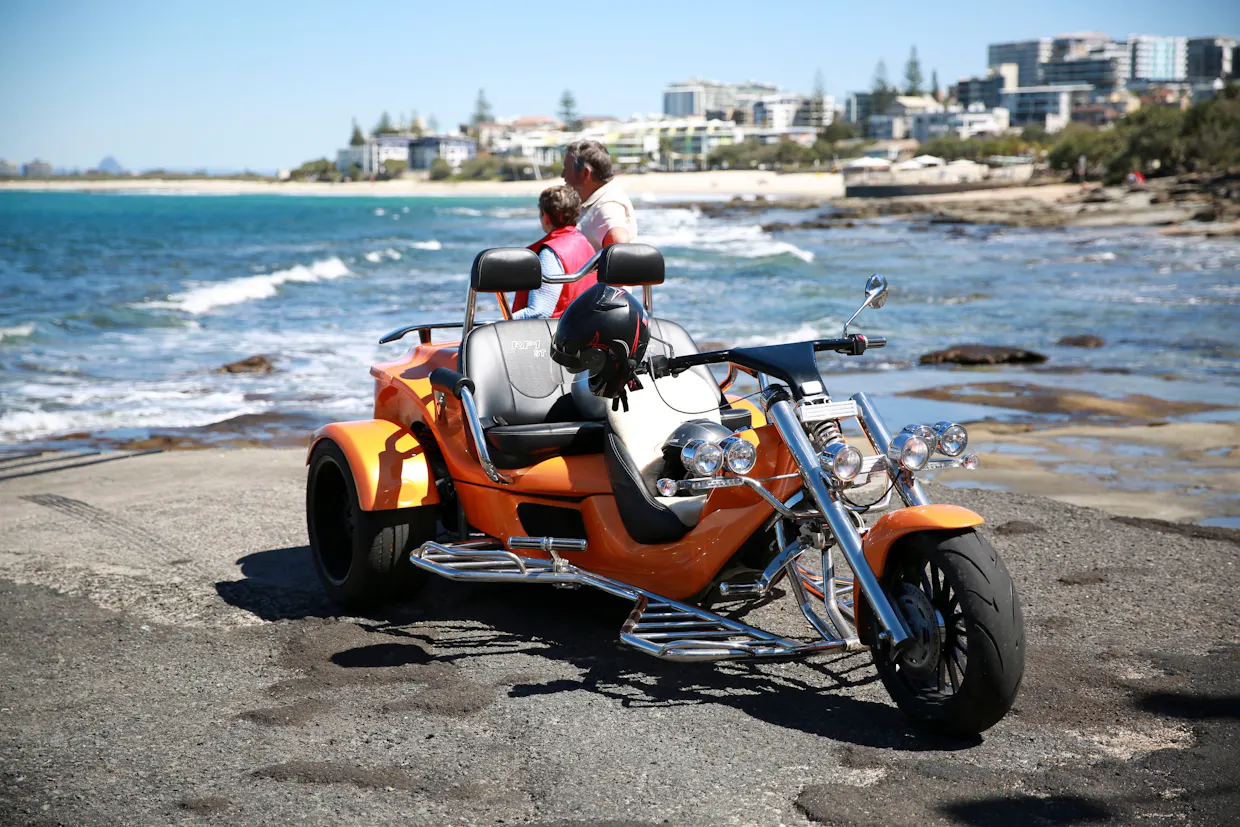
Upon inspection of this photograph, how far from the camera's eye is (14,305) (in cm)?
2578

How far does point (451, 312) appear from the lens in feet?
74.7

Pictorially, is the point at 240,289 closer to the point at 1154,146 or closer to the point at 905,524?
the point at 905,524

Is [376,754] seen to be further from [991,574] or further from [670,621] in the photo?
[991,574]

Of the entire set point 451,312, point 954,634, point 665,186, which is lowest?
point 451,312

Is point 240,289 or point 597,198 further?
point 240,289

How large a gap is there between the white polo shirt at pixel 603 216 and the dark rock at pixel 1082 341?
1119 centimetres

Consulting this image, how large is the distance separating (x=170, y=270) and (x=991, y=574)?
3689 centimetres

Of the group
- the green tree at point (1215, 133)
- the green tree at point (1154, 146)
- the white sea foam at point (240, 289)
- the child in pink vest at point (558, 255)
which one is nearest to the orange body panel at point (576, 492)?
the child in pink vest at point (558, 255)

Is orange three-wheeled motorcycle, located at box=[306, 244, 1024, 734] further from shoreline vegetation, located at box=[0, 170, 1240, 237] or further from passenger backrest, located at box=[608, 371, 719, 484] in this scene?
shoreline vegetation, located at box=[0, 170, 1240, 237]

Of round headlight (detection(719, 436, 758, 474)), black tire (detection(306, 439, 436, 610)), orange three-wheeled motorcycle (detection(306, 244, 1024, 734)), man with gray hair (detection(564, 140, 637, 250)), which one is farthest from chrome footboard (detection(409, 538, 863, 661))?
man with gray hair (detection(564, 140, 637, 250))

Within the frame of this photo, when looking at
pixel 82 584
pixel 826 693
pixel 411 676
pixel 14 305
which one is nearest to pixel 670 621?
pixel 826 693

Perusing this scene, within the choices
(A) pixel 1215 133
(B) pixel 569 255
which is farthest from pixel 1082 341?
(A) pixel 1215 133

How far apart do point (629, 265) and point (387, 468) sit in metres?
1.50

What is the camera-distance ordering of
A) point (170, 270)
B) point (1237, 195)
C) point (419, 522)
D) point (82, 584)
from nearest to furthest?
point (419, 522), point (82, 584), point (170, 270), point (1237, 195)
